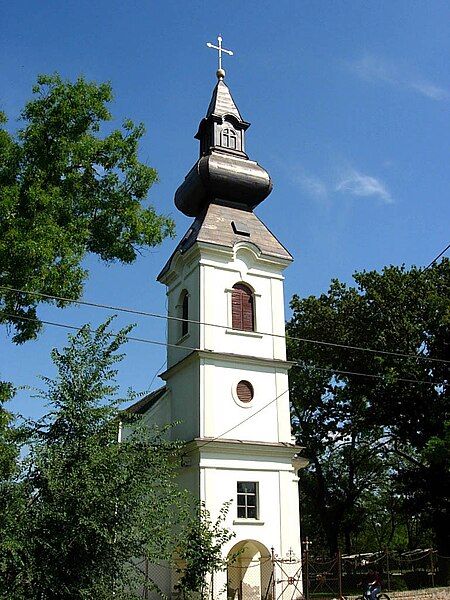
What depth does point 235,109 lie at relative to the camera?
1235 inches

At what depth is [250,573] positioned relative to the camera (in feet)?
77.4

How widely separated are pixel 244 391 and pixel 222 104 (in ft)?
43.6

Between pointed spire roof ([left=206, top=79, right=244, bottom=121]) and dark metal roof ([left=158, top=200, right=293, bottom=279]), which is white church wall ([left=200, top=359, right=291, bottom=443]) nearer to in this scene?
dark metal roof ([left=158, top=200, right=293, bottom=279])

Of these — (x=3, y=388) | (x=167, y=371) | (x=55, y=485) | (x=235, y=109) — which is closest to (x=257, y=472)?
(x=167, y=371)

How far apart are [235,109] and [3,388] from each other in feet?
62.6

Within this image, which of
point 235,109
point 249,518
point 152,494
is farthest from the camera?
point 235,109

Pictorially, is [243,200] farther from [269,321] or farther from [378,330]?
[378,330]

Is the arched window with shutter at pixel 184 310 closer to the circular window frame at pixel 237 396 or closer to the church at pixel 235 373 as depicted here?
the church at pixel 235 373

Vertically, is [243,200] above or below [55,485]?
above

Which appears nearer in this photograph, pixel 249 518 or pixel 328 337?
pixel 249 518

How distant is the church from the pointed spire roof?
1219 millimetres

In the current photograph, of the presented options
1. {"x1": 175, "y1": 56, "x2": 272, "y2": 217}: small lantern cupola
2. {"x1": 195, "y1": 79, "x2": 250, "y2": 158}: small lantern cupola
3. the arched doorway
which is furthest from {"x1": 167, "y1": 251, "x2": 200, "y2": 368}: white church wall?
the arched doorway

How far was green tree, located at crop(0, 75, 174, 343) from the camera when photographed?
1628 centimetres

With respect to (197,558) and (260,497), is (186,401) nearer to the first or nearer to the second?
(260,497)
